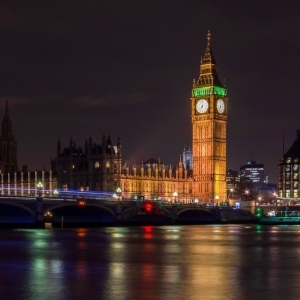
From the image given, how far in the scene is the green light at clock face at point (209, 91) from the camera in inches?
6427

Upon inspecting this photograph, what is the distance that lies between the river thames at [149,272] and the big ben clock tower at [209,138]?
98.5 m

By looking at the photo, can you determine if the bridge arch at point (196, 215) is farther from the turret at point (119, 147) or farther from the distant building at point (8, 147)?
the distant building at point (8, 147)

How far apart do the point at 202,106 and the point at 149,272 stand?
124344mm

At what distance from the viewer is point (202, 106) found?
536 feet

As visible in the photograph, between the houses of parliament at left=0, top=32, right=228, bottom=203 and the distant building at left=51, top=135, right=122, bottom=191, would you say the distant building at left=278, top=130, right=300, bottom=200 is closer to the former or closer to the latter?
the houses of parliament at left=0, top=32, right=228, bottom=203

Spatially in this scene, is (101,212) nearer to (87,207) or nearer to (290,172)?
(87,207)

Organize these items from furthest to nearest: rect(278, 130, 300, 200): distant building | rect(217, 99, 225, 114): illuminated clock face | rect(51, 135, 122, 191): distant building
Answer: rect(278, 130, 300, 200): distant building, rect(217, 99, 225, 114): illuminated clock face, rect(51, 135, 122, 191): distant building

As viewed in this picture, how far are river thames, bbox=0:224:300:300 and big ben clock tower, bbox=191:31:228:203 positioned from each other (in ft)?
323

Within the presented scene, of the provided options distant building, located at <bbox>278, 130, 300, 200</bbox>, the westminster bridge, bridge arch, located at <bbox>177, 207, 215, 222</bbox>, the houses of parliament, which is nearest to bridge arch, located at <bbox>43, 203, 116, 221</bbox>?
the westminster bridge

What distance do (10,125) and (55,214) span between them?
4904 cm

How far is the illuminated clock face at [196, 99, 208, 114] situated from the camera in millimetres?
162875

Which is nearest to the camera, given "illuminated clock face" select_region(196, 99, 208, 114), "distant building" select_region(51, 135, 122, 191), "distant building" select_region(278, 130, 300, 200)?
"distant building" select_region(51, 135, 122, 191)

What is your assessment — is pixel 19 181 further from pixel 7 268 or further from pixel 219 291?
pixel 219 291

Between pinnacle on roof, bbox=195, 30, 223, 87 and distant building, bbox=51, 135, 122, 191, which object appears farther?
pinnacle on roof, bbox=195, 30, 223, 87
